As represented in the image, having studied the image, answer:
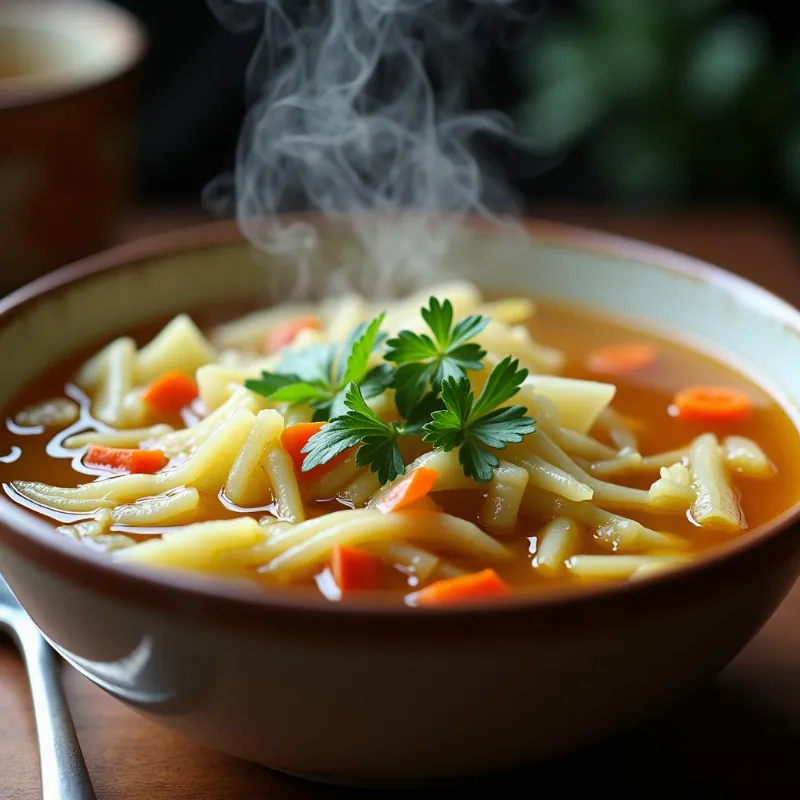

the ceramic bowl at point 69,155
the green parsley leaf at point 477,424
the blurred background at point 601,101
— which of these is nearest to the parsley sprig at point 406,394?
the green parsley leaf at point 477,424

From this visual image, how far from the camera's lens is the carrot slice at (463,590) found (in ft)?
6.23

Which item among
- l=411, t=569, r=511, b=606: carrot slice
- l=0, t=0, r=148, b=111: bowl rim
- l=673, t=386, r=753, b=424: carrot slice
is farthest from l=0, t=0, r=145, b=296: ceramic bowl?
l=411, t=569, r=511, b=606: carrot slice

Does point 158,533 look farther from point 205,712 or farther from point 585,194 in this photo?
point 585,194

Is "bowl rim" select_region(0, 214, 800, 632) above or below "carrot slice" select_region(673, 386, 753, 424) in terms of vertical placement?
above

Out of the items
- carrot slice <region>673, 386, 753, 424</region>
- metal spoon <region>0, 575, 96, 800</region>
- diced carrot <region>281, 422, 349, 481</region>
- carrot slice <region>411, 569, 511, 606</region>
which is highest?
diced carrot <region>281, 422, 349, 481</region>

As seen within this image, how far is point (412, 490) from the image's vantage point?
2.10 m

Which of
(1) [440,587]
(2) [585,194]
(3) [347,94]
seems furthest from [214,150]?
(1) [440,587]

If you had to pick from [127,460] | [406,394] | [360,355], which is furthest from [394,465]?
[127,460]

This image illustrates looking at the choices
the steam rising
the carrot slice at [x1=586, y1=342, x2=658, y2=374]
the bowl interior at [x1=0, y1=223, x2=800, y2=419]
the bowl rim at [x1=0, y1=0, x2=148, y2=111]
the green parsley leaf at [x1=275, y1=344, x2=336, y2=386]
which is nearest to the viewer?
the green parsley leaf at [x1=275, y1=344, x2=336, y2=386]

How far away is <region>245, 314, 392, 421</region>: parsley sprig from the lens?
2.35m

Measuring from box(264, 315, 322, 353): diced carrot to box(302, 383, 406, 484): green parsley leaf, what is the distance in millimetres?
731

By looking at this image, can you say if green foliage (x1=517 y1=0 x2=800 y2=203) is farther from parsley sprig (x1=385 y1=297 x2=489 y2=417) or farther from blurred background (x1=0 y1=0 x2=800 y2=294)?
parsley sprig (x1=385 y1=297 x2=489 y2=417)

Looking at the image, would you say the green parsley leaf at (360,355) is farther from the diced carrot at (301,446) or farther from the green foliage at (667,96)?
the green foliage at (667,96)

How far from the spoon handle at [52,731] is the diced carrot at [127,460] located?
0.36m
